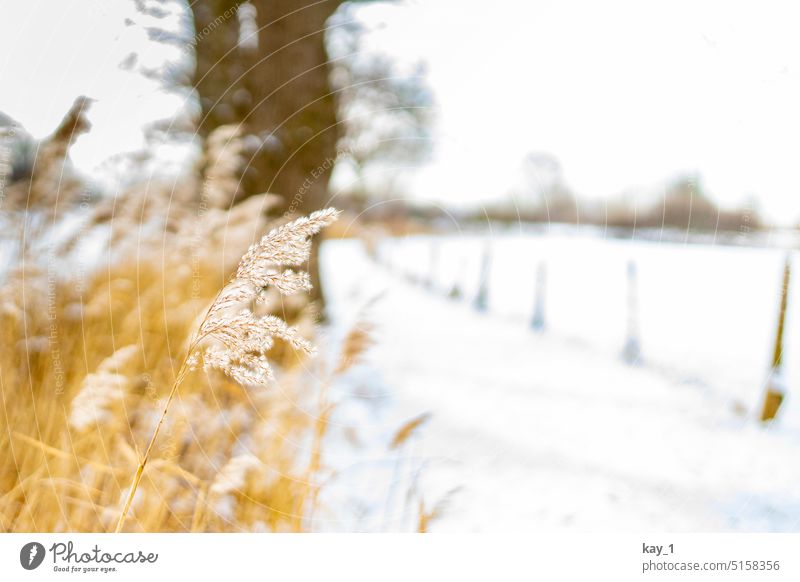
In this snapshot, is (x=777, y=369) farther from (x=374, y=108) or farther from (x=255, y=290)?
(x=255, y=290)

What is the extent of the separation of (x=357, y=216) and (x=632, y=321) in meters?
1.56

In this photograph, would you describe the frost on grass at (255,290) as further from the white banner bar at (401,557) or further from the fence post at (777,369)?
Result: the fence post at (777,369)

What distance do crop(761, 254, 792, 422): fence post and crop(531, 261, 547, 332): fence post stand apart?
4.22 ft

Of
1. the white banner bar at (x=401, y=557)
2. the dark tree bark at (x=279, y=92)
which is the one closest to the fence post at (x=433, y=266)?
the dark tree bark at (x=279, y=92)

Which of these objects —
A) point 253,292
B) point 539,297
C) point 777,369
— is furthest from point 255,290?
point 539,297

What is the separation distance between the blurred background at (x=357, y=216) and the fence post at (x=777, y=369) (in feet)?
0.05

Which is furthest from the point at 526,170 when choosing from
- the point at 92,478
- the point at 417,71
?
the point at 92,478

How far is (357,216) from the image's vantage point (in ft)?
8.38

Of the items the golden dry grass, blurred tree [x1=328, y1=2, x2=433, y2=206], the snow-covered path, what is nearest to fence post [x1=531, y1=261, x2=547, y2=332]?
the snow-covered path

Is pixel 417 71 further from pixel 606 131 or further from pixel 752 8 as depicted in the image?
pixel 752 8

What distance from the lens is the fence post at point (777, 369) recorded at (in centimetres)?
204

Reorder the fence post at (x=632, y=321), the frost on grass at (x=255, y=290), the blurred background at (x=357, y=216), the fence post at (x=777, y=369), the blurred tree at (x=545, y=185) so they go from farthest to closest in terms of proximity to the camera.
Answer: the fence post at (x=632, y=321), the fence post at (x=777, y=369), the blurred tree at (x=545, y=185), the blurred background at (x=357, y=216), the frost on grass at (x=255, y=290)

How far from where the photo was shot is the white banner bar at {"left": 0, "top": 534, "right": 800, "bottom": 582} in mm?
1293

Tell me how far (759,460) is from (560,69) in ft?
4.61
